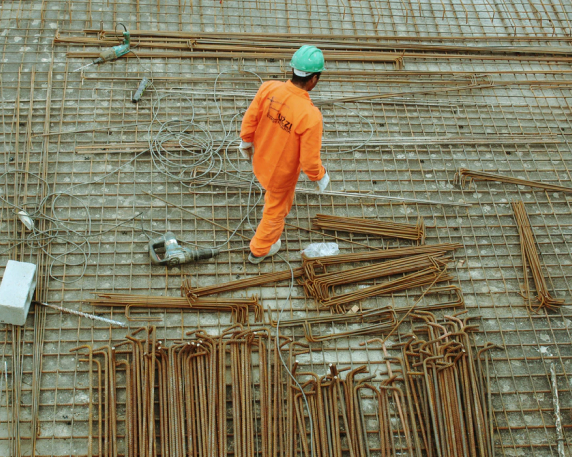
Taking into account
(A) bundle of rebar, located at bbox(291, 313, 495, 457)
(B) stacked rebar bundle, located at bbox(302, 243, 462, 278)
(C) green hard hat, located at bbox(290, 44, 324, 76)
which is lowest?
(A) bundle of rebar, located at bbox(291, 313, 495, 457)

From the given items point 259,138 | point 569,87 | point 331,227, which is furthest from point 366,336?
point 569,87

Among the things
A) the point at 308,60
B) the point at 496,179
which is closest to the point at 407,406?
the point at 496,179

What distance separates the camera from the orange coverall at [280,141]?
380 cm

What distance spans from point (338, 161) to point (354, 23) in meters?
2.40

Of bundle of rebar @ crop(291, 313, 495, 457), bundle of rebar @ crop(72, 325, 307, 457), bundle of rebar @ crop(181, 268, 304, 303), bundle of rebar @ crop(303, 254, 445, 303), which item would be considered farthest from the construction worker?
bundle of rebar @ crop(291, 313, 495, 457)

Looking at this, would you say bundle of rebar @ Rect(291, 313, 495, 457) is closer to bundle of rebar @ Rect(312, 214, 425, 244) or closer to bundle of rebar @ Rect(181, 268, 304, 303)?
bundle of rebar @ Rect(181, 268, 304, 303)

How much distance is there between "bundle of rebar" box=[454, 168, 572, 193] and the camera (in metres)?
5.33

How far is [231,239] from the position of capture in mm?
4836

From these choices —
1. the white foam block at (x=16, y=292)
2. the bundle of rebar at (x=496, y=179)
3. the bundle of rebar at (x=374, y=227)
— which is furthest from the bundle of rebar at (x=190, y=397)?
the bundle of rebar at (x=496, y=179)

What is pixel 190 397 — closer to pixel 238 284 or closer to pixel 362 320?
pixel 238 284

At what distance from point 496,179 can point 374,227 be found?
1473 millimetres

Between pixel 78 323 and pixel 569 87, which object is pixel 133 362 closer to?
pixel 78 323

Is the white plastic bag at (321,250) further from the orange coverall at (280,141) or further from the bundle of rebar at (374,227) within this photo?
the orange coverall at (280,141)

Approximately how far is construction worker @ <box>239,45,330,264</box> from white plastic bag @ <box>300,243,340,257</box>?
0.47m
